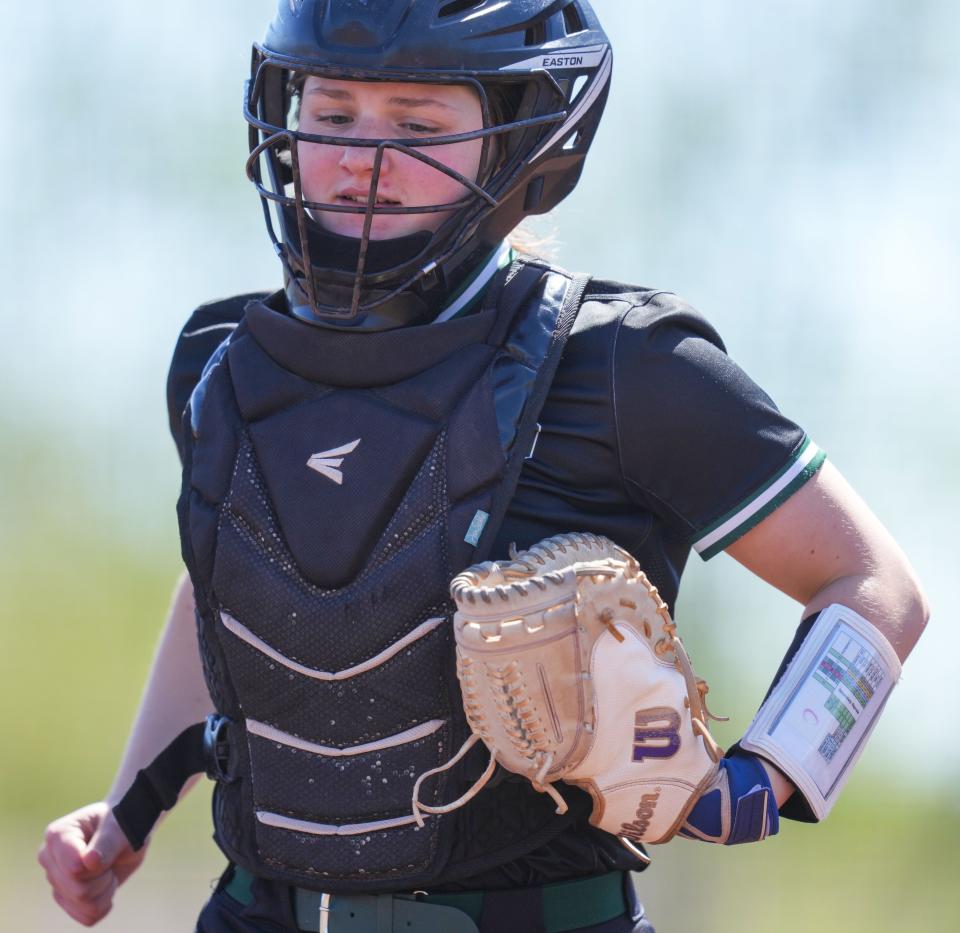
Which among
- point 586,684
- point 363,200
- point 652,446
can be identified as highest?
point 363,200

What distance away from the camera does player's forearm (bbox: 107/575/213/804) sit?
8.97 ft

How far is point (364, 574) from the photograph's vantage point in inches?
84.0

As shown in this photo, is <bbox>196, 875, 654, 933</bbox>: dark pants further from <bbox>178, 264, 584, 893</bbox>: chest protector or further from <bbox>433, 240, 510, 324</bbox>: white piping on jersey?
<bbox>433, 240, 510, 324</bbox>: white piping on jersey

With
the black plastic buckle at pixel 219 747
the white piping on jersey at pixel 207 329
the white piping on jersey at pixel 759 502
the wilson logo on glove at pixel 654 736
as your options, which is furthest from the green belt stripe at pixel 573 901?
the white piping on jersey at pixel 207 329

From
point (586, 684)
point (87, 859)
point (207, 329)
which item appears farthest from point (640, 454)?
point (87, 859)

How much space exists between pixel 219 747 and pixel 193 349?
27.9 inches

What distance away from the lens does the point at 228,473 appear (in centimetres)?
226

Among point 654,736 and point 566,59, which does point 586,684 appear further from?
point 566,59

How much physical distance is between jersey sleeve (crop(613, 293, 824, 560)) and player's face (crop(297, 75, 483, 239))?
14.6 inches

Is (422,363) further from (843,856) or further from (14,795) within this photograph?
(14,795)

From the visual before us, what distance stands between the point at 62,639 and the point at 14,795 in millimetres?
659

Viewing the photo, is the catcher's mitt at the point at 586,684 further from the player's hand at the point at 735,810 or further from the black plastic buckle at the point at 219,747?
the black plastic buckle at the point at 219,747

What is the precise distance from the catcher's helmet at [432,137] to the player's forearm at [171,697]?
2.42 ft

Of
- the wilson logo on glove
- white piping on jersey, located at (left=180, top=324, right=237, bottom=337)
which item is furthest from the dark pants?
white piping on jersey, located at (left=180, top=324, right=237, bottom=337)
